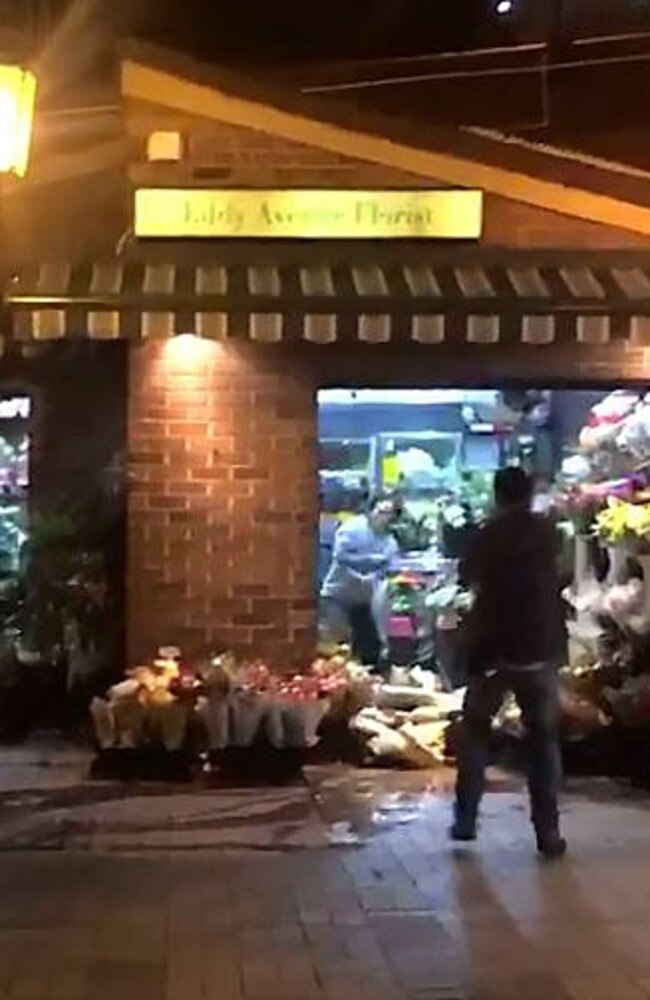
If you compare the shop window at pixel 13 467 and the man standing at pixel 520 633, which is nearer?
the man standing at pixel 520 633

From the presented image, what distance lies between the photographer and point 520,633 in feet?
30.1

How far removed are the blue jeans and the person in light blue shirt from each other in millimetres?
4693

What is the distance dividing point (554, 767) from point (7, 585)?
535cm

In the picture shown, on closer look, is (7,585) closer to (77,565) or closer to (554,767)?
(77,565)

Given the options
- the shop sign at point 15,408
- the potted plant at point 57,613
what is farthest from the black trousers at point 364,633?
the shop sign at point 15,408

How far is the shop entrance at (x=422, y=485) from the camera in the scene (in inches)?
531

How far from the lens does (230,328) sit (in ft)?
35.0

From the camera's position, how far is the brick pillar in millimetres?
12148

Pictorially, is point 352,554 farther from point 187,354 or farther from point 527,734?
point 527,734

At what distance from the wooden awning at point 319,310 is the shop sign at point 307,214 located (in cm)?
95

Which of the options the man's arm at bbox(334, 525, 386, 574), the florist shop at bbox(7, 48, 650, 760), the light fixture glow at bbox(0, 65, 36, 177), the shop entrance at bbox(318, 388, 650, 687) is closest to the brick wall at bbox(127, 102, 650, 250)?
the florist shop at bbox(7, 48, 650, 760)

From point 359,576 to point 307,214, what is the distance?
3212mm

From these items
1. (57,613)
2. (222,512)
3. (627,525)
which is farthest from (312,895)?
(57,613)

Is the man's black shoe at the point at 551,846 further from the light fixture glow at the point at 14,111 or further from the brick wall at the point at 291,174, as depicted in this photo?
the brick wall at the point at 291,174
